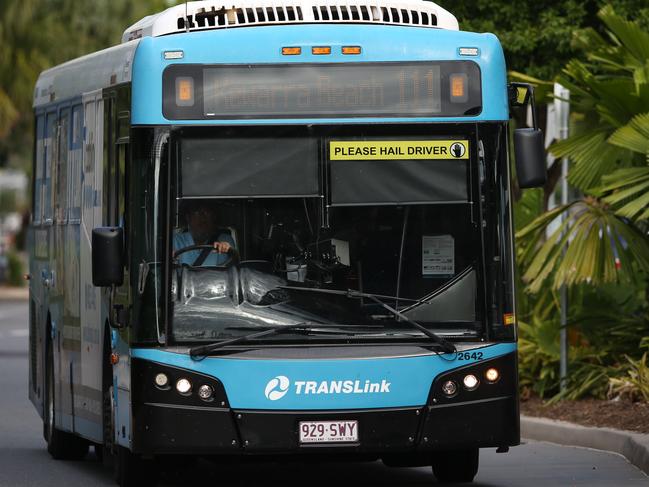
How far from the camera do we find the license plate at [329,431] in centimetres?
1048

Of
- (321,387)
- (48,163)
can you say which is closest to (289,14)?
(321,387)

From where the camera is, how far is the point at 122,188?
11.1m

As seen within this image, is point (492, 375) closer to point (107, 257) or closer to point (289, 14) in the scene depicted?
point (107, 257)

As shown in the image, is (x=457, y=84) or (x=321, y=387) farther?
(x=457, y=84)

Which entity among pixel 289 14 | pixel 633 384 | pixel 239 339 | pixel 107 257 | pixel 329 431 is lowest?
pixel 633 384

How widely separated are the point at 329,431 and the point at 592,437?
4.79m

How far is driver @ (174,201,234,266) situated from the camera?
1058 centimetres

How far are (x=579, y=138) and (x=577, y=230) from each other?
2.63 ft

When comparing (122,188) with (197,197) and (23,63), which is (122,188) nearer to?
(197,197)

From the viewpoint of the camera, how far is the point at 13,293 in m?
56.8

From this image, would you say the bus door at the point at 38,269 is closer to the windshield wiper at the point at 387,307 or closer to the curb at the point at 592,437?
the curb at the point at 592,437

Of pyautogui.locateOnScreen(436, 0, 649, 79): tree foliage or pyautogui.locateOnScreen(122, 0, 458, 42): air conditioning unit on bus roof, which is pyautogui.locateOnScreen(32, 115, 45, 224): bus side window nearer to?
pyautogui.locateOnScreen(122, 0, 458, 42): air conditioning unit on bus roof

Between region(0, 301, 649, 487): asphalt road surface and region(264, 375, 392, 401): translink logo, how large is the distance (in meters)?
1.51

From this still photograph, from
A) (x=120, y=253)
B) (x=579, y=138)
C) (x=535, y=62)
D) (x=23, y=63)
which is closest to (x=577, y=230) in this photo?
(x=579, y=138)
